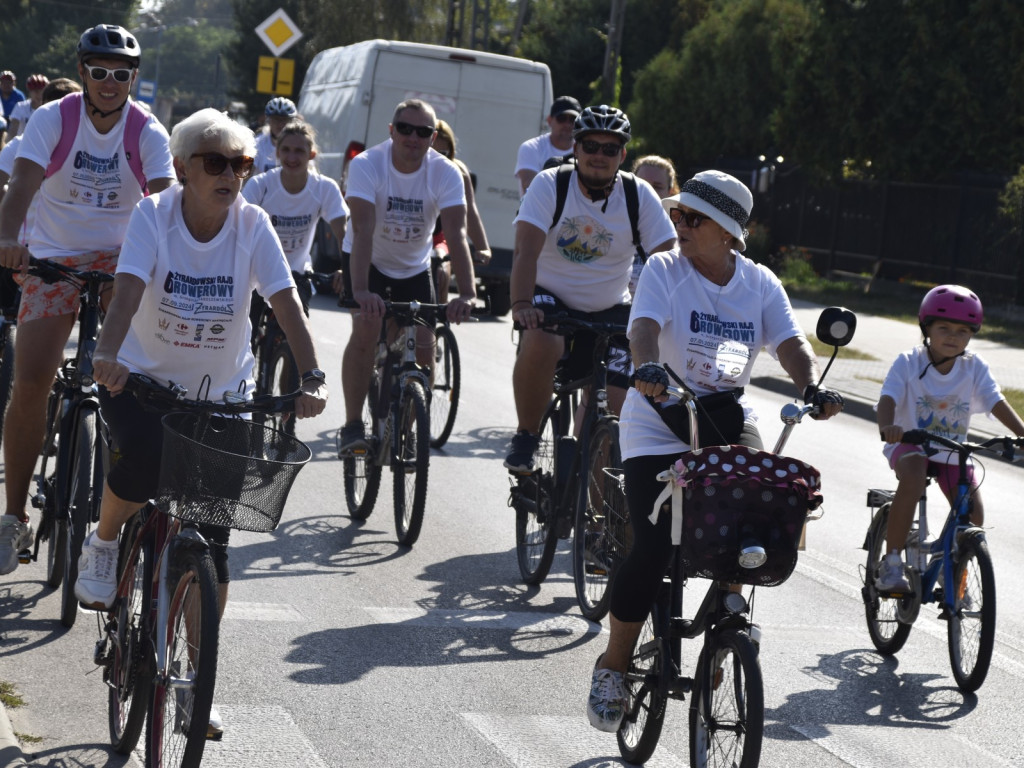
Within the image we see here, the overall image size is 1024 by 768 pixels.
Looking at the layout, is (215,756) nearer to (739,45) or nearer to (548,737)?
(548,737)

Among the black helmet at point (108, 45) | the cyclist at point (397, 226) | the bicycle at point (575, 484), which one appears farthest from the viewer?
the cyclist at point (397, 226)

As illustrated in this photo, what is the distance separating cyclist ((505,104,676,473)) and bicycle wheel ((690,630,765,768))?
8.73 feet

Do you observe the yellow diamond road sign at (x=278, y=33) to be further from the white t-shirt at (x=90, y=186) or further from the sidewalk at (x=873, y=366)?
the white t-shirt at (x=90, y=186)

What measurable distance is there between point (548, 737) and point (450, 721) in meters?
0.34

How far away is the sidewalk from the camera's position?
14430mm

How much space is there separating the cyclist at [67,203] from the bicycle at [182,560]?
1.64 m

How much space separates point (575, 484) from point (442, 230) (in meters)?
4.05

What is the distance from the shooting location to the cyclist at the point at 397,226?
8.43 metres

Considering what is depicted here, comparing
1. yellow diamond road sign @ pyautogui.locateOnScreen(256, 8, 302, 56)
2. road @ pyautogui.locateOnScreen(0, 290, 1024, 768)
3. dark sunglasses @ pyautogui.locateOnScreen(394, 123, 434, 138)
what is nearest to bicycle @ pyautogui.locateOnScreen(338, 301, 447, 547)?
road @ pyautogui.locateOnScreen(0, 290, 1024, 768)

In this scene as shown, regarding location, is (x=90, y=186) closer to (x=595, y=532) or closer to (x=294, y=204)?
(x=595, y=532)

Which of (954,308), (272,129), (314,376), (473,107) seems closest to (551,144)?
(272,129)

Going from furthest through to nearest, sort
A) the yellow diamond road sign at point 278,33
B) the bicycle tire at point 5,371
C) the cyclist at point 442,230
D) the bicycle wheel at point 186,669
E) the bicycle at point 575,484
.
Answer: the yellow diamond road sign at point 278,33, the cyclist at point 442,230, the bicycle tire at point 5,371, the bicycle at point 575,484, the bicycle wheel at point 186,669

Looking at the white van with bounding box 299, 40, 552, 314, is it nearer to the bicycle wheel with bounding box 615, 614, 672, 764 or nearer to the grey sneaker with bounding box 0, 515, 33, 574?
the grey sneaker with bounding box 0, 515, 33, 574

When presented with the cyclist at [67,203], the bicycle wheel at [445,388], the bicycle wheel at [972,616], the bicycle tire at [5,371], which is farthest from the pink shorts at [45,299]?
the bicycle wheel at [445,388]
